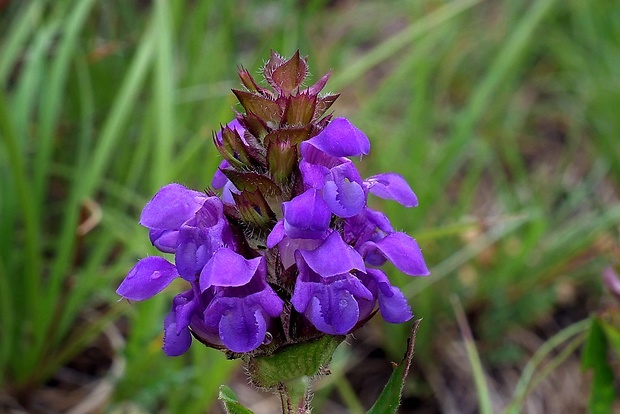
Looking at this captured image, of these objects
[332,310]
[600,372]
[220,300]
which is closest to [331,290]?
[332,310]

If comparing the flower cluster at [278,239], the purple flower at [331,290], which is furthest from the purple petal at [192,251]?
the purple flower at [331,290]

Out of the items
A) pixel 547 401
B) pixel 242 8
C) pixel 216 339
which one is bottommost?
pixel 547 401

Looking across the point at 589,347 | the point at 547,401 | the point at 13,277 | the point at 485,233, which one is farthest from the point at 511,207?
the point at 13,277

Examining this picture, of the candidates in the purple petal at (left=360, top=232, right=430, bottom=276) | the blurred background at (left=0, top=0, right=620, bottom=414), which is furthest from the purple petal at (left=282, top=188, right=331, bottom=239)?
the blurred background at (left=0, top=0, right=620, bottom=414)

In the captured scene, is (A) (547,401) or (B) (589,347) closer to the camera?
(B) (589,347)

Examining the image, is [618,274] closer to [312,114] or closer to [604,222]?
[604,222]

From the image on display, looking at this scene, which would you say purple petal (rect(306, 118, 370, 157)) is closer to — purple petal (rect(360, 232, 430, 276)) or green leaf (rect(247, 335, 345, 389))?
purple petal (rect(360, 232, 430, 276))

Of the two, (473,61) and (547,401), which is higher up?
(473,61)

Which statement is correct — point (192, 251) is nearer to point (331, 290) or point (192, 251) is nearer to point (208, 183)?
point (331, 290)
